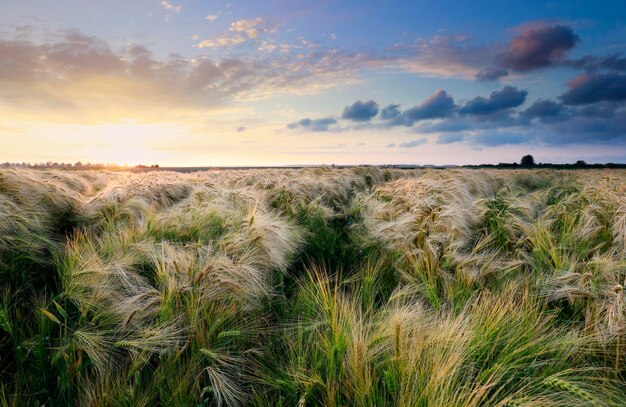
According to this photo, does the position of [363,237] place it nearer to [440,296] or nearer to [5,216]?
[440,296]

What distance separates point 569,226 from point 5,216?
18.6ft

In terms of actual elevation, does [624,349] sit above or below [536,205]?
below

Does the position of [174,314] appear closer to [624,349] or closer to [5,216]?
[5,216]

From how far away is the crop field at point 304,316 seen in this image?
162cm

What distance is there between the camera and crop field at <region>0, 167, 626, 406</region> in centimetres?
162

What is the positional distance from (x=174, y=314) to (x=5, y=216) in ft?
7.16

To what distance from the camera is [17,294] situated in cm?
257

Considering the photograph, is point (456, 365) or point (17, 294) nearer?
point (456, 365)

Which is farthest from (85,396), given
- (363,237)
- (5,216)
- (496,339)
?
(363,237)

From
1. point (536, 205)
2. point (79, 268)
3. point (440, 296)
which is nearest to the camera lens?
point (79, 268)

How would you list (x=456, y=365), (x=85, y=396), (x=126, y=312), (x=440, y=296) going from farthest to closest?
(x=440, y=296)
(x=126, y=312)
(x=85, y=396)
(x=456, y=365)

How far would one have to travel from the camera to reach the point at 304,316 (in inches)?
98.1

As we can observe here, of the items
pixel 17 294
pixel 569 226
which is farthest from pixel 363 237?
pixel 17 294

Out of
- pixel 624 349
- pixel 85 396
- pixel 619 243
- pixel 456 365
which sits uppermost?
pixel 619 243
